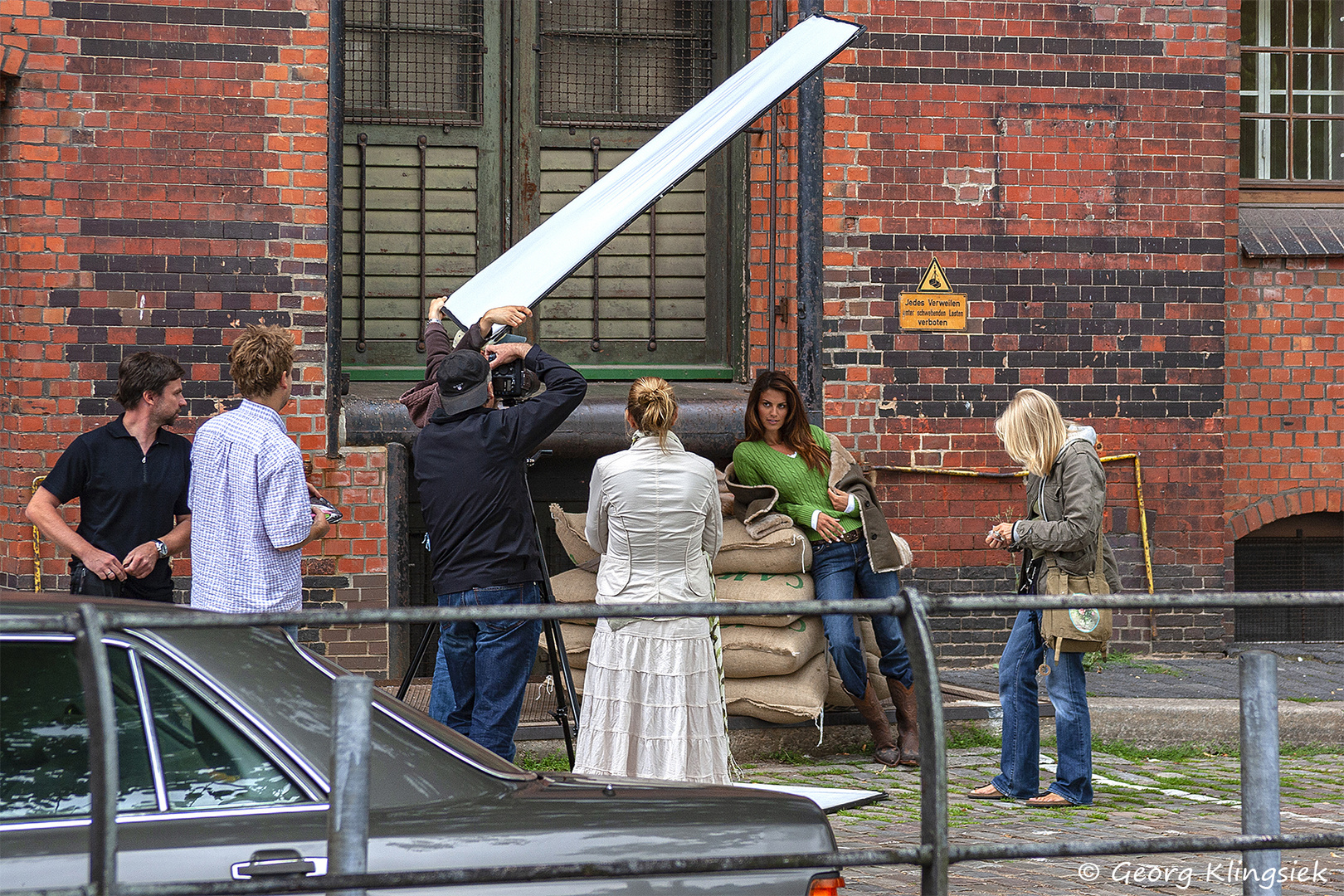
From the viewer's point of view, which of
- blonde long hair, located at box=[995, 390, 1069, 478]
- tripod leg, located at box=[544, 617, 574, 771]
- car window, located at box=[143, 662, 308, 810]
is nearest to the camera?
car window, located at box=[143, 662, 308, 810]

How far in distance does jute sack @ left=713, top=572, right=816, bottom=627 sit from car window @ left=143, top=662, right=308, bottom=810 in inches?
156

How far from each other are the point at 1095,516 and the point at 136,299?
17.0ft

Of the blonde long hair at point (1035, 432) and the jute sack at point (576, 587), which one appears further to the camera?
the jute sack at point (576, 587)

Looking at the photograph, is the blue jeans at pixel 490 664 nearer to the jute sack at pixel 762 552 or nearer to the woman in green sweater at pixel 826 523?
the jute sack at pixel 762 552

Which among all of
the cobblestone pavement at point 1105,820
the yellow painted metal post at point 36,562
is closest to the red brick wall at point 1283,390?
the cobblestone pavement at point 1105,820

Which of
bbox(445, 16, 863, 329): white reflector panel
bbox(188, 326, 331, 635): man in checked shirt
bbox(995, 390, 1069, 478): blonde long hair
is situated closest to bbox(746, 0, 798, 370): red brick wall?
bbox(445, 16, 863, 329): white reflector panel

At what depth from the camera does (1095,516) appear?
5.50m

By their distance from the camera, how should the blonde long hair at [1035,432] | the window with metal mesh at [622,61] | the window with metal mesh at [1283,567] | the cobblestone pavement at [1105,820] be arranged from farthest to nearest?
1. the window with metal mesh at [1283,567]
2. the window with metal mesh at [622,61]
3. the blonde long hair at [1035,432]
4. the cobblestone pavement at [1105,820]

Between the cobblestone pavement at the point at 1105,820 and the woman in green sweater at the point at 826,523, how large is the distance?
0.94ft

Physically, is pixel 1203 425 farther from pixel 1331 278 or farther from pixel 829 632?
pixel 829 632

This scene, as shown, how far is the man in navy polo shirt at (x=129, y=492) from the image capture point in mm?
4961

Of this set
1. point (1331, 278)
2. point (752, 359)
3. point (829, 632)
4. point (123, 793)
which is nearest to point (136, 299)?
point (752, 359)

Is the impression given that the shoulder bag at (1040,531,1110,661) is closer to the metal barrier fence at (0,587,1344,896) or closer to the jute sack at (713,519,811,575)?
the jute sack at (713,519,811,575)

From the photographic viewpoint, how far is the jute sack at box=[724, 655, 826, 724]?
6293mm
